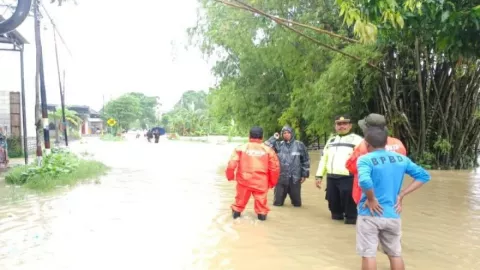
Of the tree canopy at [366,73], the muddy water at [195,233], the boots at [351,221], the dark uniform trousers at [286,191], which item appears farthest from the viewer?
the tree canopy at [366,73]

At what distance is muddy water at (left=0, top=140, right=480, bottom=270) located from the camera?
473cm

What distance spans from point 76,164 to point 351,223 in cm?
798

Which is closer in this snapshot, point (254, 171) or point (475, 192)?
point (254, 171)

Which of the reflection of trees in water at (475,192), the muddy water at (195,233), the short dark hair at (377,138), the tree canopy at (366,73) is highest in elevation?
the tree canopy at (366,73)

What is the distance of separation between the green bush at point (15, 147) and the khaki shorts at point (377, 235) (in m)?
18.0

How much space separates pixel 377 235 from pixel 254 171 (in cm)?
276

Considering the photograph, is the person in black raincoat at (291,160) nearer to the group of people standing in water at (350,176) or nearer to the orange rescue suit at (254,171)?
the group of people standing in water at (350,176)

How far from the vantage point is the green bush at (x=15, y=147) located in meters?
18.8

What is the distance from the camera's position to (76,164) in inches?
470

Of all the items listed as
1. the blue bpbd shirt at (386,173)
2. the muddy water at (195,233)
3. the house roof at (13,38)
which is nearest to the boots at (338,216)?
the muddy water at (195,233)

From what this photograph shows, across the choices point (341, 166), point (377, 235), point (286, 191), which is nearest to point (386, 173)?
point (377, 235)

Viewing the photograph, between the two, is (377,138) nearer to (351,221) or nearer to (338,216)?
(351,221)

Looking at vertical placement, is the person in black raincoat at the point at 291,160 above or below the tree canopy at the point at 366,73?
below

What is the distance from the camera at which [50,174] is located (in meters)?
10.6
